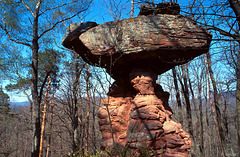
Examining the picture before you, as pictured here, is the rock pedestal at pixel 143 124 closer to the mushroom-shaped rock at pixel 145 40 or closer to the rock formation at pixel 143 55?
the rock formation at pixel 143 55

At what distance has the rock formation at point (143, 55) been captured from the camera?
4.52 m

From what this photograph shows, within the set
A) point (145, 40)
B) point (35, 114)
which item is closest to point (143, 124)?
point (145, 40)

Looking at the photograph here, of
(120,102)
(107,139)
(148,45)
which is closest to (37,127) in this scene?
(107,139)

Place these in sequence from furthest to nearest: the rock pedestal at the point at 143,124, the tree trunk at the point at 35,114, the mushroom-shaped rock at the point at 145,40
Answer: the tree trunk at the point at 35,114 < the mushroom-shaped rock at the point at 145,40 < the rock pedestal at the point at 143,124

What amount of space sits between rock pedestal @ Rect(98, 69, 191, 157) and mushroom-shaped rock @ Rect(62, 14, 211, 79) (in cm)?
94

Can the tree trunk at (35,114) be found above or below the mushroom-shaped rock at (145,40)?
below

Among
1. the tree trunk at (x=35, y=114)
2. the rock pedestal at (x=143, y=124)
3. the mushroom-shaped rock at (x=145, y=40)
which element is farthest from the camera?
the tree trunk at (x=35, y=114)

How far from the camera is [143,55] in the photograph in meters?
4.91

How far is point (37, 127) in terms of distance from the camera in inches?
223

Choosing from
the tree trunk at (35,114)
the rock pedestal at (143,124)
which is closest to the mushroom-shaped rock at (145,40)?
the rock pedestal at (143,124)

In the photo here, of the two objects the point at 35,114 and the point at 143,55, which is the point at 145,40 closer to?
the point at 143,55

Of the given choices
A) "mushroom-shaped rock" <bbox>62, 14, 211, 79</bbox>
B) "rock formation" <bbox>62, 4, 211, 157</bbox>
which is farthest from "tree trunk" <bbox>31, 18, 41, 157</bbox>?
"mushroom-shaped rock" <bbox>62, 14, 211, 79</bbox>

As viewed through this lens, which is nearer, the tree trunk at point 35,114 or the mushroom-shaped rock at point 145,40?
the mushroom-shaped rock at point 145,40

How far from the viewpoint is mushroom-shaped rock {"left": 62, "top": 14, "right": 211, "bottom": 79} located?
4641mm
